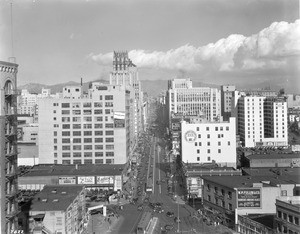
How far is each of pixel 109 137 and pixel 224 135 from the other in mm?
3948

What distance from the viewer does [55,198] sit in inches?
333

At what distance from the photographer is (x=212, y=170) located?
12.8m

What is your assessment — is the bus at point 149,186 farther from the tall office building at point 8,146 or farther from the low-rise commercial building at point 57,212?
the tall office building at point 8,146

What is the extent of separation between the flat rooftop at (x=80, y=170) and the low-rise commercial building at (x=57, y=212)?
421 cm

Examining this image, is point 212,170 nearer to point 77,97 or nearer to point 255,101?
point 77,97

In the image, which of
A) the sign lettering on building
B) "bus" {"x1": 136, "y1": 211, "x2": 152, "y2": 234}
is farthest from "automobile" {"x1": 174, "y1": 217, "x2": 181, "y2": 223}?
the sign lettering on building

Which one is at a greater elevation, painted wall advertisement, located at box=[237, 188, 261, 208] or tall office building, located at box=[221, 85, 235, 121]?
tall office building, located at box=[221, 85, 235, 121]

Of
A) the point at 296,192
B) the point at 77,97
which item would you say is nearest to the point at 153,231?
the point at 296,192

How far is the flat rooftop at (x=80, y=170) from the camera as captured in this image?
525 inches

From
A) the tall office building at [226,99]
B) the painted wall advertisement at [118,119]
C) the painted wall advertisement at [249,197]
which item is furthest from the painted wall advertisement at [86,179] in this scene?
the tall office building at [226,99]

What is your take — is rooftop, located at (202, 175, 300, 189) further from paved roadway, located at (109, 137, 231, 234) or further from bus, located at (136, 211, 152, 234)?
bus, located at (136, 211, 152, 234)

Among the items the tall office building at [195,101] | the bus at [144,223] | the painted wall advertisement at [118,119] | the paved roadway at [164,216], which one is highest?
the tall office building at [195,101]

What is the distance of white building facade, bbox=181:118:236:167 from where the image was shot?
1535 centimetres

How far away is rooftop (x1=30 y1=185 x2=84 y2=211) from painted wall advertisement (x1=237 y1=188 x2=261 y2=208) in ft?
10.6
